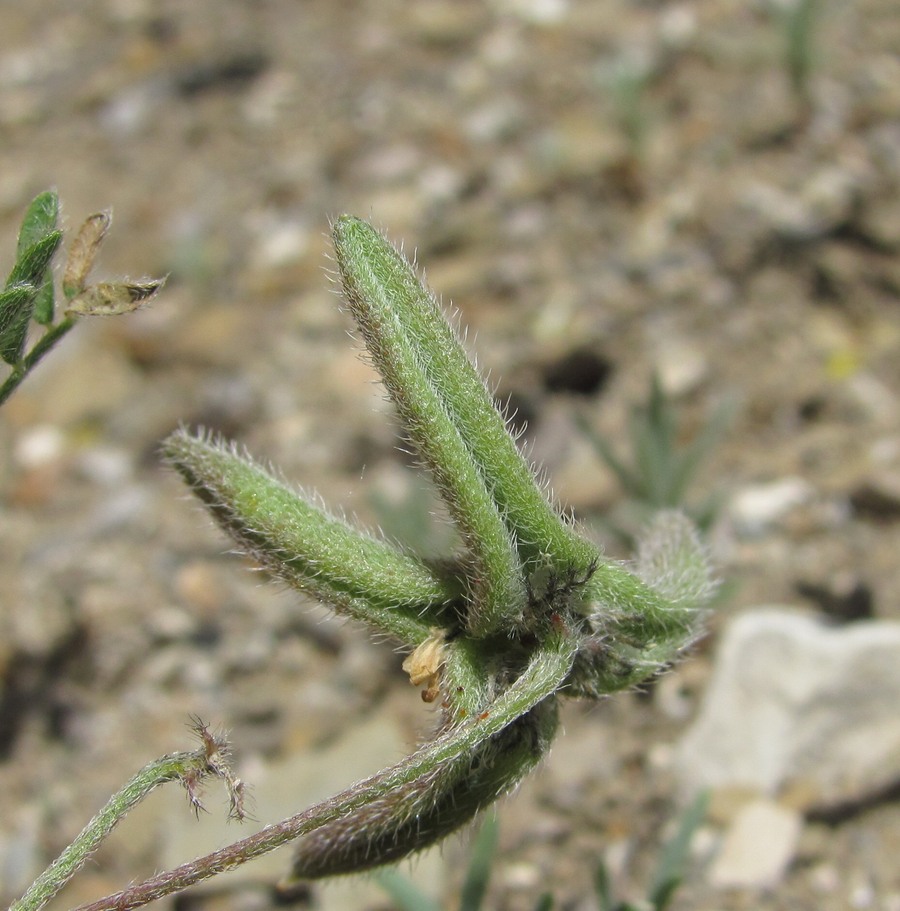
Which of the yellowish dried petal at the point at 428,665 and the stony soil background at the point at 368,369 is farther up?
the yellowish dried petal at the point at 428,665

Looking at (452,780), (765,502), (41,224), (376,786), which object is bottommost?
(765,502)

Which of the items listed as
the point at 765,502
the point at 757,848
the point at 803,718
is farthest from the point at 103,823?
the point at 765,502

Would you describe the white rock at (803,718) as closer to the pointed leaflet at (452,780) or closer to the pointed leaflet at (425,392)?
the pointed leaflet at (452,780)

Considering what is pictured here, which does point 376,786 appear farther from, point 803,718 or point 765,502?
point 765,502

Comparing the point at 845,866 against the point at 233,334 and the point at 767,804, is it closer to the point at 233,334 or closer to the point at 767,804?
the point at 767,804

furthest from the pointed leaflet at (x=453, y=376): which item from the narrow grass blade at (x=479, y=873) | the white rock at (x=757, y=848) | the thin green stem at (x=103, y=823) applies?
the white rock at (x=757, y=848)

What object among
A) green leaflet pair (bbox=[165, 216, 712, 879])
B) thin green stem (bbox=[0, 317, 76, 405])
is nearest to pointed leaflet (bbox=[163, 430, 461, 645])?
green leaflet pair (bbox=[165, 216, 712, 879])
